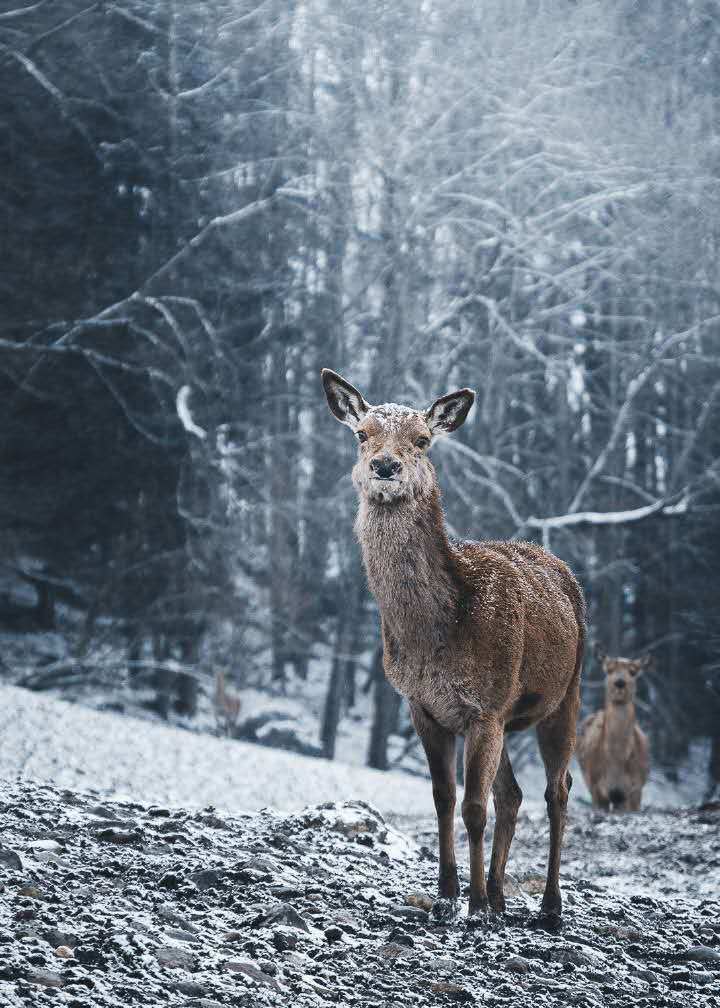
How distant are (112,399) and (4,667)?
13.4 ft

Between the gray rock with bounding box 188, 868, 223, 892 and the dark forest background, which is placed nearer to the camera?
the gray rock with bounding box 188, 868, 223, 892

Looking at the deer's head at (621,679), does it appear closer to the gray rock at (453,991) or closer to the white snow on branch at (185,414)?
the white snow on branch at (185,414)

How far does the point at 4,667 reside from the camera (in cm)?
1544

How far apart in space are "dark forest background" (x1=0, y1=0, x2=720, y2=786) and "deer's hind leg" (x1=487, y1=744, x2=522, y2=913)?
1055 cm

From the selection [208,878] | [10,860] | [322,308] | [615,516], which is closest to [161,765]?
[208,878]

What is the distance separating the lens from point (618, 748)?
11672mm

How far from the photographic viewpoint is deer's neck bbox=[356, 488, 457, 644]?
16.0 feet

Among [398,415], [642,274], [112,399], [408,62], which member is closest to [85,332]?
[112,399]

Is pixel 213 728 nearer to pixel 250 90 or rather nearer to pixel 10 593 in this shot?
pixel 10 593

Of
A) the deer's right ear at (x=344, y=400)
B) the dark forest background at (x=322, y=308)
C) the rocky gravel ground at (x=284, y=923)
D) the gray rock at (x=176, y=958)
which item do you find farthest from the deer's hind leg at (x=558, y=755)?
the dark forest background at (x=322, y=308)

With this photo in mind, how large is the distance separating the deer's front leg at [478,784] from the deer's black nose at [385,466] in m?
1.17

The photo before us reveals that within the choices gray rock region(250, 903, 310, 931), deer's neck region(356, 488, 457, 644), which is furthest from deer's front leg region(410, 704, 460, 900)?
gray rock region(250, 903, 310, 931)

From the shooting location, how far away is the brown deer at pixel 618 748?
11.5m

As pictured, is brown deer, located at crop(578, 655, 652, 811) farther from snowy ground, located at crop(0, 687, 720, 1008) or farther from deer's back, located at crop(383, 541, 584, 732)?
deer's back, located at crop(383, 541, 584, 732)
